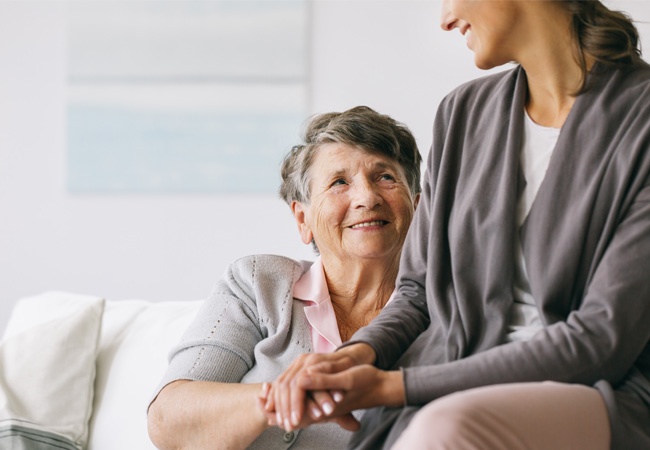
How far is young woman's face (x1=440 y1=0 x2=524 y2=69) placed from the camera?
1504 millimetres

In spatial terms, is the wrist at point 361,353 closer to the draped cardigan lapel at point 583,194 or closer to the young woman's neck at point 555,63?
the draped cardigan lapel at point 583,194

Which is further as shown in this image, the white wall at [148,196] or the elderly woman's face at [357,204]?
the white wall at [148,196]

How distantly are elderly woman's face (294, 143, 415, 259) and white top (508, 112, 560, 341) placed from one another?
0.61 metres

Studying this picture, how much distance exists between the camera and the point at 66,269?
3918mm

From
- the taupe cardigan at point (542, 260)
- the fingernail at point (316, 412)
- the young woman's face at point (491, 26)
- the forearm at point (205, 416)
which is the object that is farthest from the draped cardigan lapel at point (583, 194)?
the forearm at point (205, 416)

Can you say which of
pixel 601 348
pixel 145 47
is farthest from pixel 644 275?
pixel 145 47

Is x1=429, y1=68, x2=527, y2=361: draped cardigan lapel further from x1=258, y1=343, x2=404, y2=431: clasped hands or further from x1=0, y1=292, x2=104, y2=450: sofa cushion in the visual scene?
x1=0, y1=292, x2=104, y2=450: sofa cushion

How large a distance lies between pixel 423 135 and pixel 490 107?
1940mm

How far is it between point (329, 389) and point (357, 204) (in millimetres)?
775

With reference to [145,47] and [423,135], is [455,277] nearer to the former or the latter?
[423,135]

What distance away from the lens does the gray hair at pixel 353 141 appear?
85.5 inches

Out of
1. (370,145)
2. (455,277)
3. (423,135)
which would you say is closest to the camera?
(455,277)

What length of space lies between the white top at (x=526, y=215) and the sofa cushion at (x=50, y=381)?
1347 millimetres

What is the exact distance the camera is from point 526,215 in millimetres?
1501
